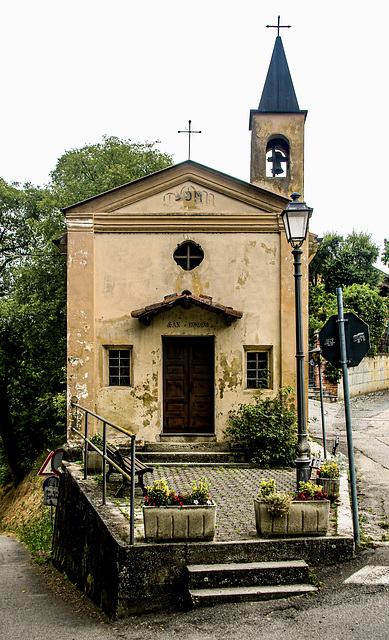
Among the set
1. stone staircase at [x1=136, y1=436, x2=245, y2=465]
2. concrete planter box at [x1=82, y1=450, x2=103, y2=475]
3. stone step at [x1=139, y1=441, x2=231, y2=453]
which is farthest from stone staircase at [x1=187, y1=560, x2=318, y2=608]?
stone step at [x1=139, y1=441, x2=231, y2=453]

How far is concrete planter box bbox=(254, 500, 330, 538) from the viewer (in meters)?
6.19

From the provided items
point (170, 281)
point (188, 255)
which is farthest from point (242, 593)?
point (188, 255)

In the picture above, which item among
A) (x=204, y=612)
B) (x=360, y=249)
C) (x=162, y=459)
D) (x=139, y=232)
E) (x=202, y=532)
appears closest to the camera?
(x=204, y=612)

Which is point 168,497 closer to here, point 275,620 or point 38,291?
point 275,620

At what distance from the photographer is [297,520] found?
622 cm

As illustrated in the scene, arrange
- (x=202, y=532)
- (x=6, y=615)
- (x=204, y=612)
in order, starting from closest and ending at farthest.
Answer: (x=204, y=612) → (x=202, y=532) → (x=6, y=615)

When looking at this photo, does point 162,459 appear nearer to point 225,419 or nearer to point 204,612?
point 225,419

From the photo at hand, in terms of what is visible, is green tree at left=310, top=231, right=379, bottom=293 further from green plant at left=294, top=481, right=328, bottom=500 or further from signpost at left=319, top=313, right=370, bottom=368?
green plant at left=294, top=481, right=328, bottom=500

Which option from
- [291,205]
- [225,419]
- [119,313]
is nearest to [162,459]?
[225,419]

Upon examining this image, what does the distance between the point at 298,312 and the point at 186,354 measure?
4811 millimetres

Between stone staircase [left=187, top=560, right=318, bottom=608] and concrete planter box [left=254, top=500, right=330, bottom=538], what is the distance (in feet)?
1.19

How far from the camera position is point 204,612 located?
18.0 ft

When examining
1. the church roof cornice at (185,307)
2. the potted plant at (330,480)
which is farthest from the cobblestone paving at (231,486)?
the church roof cornice at (185,307)

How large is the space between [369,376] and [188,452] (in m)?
18.9
